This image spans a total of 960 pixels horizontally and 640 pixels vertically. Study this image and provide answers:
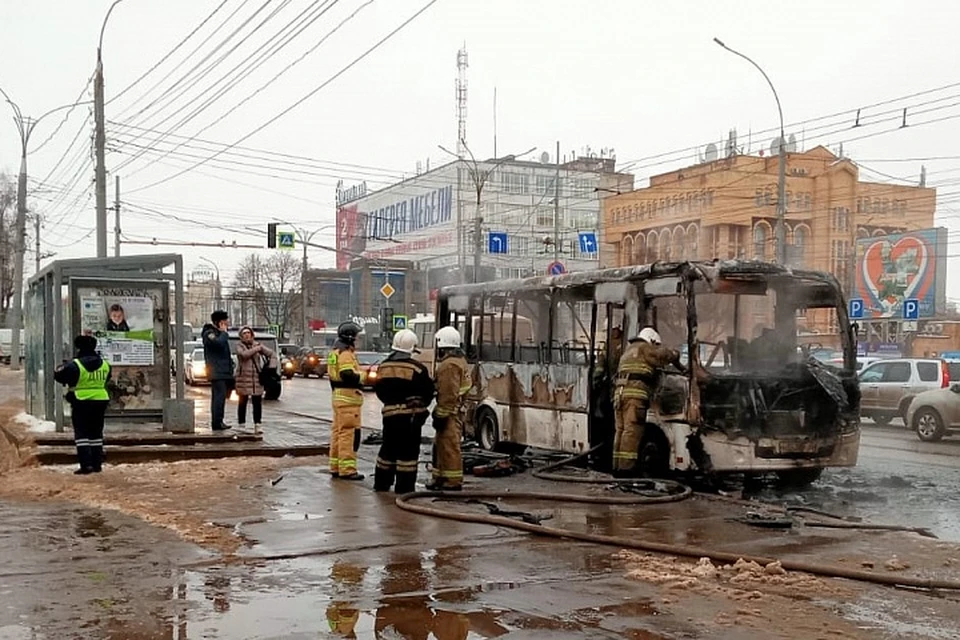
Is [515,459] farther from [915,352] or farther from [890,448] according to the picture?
[915,352]

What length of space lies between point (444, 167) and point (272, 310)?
19789mm

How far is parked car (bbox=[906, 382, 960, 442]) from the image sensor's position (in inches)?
756

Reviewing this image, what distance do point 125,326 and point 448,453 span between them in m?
7.11

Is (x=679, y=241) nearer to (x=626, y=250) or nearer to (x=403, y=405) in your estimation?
(x=626, y=250)

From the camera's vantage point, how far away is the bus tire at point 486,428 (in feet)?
49.0

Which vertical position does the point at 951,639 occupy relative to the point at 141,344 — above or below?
below

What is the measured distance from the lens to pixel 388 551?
7883 mm

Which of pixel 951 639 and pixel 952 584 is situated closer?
pixel 951 639

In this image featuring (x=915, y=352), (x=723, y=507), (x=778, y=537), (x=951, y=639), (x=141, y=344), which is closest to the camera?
(x=951, y=639)

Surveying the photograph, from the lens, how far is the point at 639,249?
53281mm

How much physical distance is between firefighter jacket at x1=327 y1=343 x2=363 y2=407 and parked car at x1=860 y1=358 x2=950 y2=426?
15197mm

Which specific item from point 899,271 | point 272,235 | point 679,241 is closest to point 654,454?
point 272,235

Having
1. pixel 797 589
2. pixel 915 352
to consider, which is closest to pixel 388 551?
pixel 797 589

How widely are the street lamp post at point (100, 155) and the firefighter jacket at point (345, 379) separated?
14.8 m
